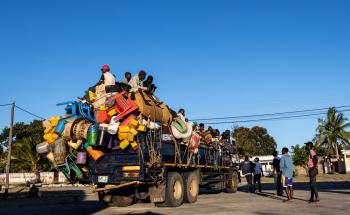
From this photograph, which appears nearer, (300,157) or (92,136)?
(92,136)

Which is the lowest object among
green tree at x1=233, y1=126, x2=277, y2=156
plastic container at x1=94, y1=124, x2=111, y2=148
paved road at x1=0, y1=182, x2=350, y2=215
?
paved road at x1=0, y1=182, x2=350, y2=215

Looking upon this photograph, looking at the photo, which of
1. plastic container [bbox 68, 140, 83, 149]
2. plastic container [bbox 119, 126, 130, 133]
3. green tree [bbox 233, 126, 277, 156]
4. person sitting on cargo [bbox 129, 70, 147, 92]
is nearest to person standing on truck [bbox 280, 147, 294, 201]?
person sitting on cargo [bbox 129, 70, 147, 92]

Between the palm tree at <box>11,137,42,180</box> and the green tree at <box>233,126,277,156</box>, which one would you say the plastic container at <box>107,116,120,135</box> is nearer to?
the palm tree at <box>11,137,42,180</box>

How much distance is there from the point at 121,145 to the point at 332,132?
51.9 meters

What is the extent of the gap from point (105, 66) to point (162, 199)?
4.14 meters

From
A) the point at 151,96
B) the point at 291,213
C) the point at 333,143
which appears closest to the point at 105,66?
the point at 151,96

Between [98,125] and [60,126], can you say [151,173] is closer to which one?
[98,125]

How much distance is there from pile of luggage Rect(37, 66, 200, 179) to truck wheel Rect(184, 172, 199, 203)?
2201mm

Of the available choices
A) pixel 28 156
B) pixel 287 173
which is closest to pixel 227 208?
pixel 287 173

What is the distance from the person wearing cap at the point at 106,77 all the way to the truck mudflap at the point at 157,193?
3.12 metres

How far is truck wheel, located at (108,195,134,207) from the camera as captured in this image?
38.7 feet

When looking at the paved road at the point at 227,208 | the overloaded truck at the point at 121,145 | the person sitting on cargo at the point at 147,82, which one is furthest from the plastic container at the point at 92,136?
the person sitting on cargo at the point at 147,82

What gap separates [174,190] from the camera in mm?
11086

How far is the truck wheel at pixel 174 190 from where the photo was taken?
34.7 feet
